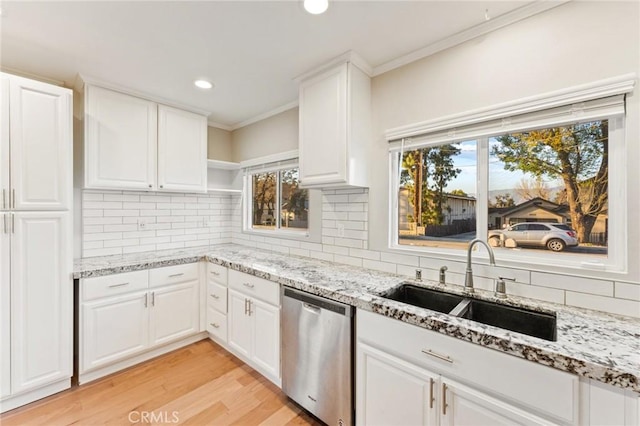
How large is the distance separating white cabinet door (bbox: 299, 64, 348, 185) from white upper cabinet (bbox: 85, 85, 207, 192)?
4.66 ft

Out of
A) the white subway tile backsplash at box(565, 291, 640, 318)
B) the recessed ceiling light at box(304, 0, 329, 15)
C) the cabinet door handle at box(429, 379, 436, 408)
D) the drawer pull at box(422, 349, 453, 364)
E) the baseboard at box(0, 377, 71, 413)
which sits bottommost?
the baseboard at box(0, 377, 71, 413)

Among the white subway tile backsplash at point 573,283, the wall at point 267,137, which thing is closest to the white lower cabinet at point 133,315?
the wall at point 267,137

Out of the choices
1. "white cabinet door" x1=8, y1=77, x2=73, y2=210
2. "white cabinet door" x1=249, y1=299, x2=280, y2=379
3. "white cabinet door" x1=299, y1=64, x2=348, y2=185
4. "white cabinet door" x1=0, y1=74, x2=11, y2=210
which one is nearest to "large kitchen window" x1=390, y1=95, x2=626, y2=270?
"white cabinet door" x1=299, y1=64, x2=348, y2=185

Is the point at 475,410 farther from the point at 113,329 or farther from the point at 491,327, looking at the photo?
the point at 113,329

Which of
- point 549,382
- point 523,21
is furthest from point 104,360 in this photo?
point 523,21

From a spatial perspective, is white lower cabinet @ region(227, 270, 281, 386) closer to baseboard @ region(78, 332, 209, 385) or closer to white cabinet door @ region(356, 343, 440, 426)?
baseboard @ region(78, 332, 209, 385)

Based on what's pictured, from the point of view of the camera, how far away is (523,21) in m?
1.56

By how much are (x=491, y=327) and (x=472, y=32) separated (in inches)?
66.5

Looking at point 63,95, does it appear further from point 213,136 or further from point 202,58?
point 213,136

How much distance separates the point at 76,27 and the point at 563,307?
317 cm

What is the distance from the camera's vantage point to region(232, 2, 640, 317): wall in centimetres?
131

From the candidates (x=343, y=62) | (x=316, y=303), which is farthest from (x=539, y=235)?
(x=343, y=62)

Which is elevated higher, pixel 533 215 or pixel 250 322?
pixel 533 215

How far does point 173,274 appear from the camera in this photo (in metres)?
2.57
